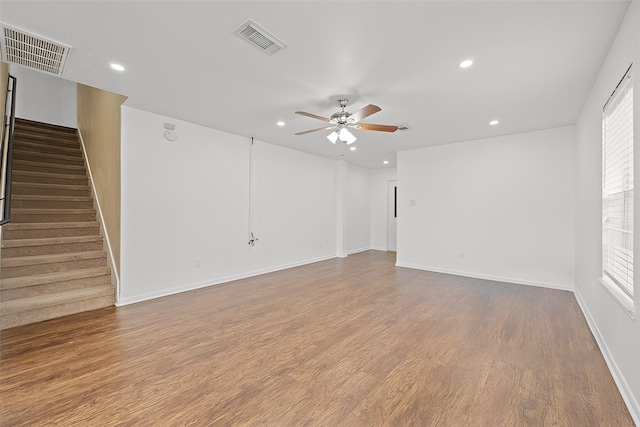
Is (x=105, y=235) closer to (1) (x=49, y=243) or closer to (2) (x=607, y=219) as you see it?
(1) (x=49, y=243)

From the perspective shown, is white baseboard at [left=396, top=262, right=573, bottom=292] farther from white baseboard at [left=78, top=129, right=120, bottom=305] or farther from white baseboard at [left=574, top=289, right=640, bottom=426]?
white baseboard at [left=78, top=129, right=120, bottom=305]

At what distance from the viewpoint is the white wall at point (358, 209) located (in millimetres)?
7887

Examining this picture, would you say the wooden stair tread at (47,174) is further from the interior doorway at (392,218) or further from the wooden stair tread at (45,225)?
the interior doorway at (392,218)

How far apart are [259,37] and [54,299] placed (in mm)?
3769

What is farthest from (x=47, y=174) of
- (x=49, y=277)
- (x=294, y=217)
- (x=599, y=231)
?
(x=599, y=231)

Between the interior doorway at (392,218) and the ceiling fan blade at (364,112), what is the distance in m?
5.12

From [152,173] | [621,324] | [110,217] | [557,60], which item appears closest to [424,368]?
[621,324]

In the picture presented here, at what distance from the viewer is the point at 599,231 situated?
9.14 ft

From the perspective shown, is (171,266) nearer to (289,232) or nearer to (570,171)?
(289,232)

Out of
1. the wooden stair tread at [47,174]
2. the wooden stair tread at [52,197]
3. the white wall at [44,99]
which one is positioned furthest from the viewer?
the white wall at [44,99]

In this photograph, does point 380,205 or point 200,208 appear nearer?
point 200,208

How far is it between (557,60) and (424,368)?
299 centimetres

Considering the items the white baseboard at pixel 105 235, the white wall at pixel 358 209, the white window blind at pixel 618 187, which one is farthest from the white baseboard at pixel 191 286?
the white window blind at pixel 618 187

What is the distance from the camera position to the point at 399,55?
244 centimetres
